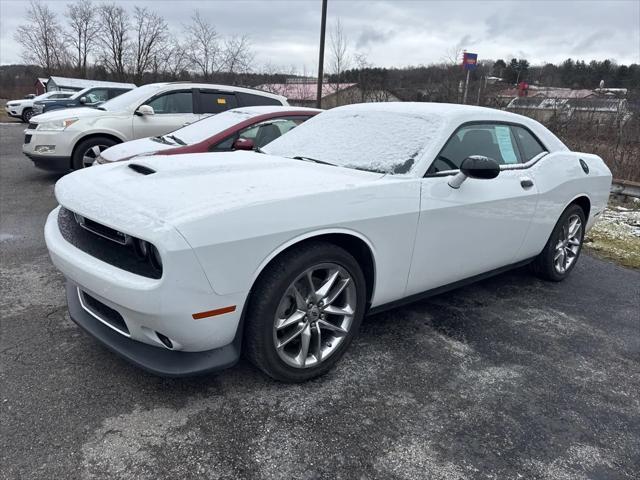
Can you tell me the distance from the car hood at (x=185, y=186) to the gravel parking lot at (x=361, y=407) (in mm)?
937

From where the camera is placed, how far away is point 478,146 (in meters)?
3.51

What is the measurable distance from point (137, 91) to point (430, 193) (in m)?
6.69

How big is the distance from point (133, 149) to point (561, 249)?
16.1ft

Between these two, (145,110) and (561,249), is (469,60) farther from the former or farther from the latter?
(561,249)

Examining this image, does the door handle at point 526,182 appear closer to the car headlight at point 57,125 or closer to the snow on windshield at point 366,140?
the snow on windshield at point 366,140

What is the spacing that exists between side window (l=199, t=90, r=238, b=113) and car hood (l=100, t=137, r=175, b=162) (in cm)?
214

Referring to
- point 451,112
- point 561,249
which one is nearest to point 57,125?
point 451,112

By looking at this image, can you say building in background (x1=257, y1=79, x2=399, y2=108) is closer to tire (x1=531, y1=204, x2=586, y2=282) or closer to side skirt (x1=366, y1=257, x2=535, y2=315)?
tire (x1=531, y1=204, x2=586, y2=282)

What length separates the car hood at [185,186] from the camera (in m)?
2.19

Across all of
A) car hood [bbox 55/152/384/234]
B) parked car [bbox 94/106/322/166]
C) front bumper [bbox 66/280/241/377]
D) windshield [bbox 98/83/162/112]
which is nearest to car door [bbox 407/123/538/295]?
car hood [bbox 55/152/384/234]

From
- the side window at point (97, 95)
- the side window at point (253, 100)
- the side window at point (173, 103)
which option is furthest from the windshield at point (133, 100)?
the side window at point (97, 95)

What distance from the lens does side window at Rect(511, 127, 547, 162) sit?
394 cm

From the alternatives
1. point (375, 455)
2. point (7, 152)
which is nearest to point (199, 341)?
point (375, 455)

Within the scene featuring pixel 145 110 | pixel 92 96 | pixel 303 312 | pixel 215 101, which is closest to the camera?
pixel 303 312
